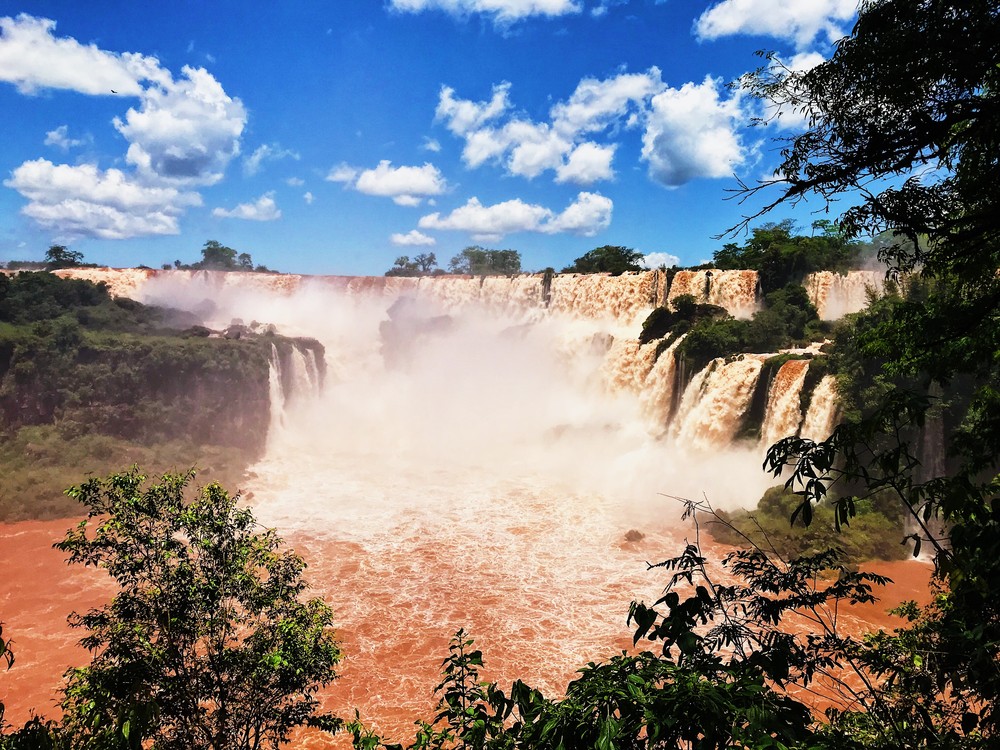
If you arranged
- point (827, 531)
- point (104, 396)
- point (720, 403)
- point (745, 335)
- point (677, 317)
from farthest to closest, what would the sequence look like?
point (677, 317) < point (104, 396) < point (745, 335) < point (720, 403) < point (827, 531)

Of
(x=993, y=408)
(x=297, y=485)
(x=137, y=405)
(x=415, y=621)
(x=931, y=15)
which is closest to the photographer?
(x=931, y=15)

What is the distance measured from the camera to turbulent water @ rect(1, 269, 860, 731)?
1253 cm

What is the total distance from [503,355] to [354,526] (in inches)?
764

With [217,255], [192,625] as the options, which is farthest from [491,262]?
[192,625]

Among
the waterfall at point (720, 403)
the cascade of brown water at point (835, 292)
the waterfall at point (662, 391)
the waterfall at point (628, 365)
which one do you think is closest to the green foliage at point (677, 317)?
the waterfall at point (628, 365)

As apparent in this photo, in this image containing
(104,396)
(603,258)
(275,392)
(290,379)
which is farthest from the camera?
(603,258)

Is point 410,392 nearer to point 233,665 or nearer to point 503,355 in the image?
point 503,355

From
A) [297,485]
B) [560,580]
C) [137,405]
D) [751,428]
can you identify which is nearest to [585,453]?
[751,428]

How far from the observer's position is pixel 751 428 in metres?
19.8

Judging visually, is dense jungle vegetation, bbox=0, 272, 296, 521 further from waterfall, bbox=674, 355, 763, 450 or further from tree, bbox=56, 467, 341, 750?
waterfall, bbox=674, 355, 763, 450

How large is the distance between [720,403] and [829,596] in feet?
58.4

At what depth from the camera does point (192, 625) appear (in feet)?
19.2

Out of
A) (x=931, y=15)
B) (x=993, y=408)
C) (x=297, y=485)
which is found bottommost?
(x=297, y=485)

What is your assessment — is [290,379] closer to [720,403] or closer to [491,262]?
[720,403]
